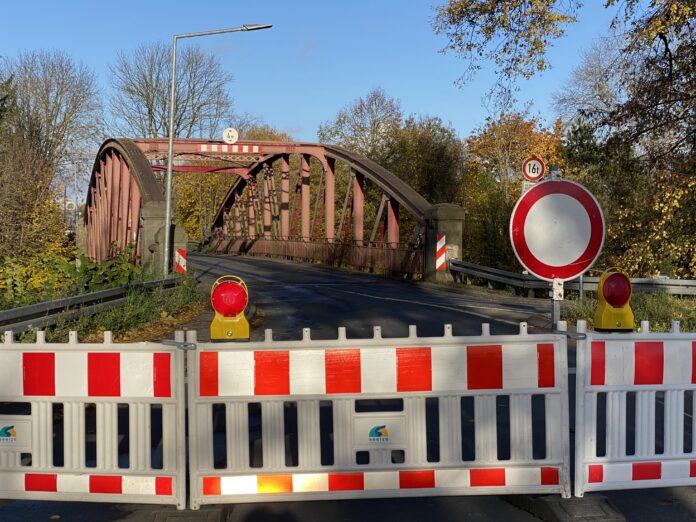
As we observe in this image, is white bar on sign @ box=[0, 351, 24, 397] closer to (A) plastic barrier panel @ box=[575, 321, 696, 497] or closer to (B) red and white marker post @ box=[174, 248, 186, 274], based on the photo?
(A) plastic barrier panel @ box=[575, 321, 696, 497]

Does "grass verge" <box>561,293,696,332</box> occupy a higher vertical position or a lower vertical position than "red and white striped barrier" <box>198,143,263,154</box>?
lower

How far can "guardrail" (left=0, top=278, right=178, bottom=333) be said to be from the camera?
805 cm

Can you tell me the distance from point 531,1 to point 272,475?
1211 centimetres

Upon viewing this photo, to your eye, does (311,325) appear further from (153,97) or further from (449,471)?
(153,97)

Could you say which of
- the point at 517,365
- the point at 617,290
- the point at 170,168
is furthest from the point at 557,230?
the point at 170,168

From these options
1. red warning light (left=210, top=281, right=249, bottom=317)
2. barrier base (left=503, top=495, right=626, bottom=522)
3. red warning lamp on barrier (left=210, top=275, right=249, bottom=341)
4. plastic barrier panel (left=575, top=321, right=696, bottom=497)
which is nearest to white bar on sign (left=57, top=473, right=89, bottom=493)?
red warning lamp on barrier (left=210, top=275, right=249, bottom=341)

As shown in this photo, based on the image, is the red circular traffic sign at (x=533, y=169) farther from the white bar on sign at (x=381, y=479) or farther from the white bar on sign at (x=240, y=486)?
the white bar on sign at (x=240, y=486)

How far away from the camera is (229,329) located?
4359mm

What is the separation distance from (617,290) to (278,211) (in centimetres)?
3704

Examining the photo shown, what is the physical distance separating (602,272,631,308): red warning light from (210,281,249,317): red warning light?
7.20ft

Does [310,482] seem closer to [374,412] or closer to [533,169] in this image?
[374,412]

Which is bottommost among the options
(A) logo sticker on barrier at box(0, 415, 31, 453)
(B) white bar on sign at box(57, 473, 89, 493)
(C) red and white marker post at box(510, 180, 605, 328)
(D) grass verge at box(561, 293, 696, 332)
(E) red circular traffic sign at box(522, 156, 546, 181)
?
(B) white bar on sign at box(57, 473, 89, 493)

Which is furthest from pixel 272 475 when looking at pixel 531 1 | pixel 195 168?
pixel 195 168

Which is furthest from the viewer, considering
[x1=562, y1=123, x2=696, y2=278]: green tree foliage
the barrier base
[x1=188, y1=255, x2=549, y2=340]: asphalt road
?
[x1=562, y1=123, x2=696, y2=278]: green tree foliage
